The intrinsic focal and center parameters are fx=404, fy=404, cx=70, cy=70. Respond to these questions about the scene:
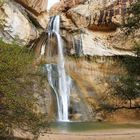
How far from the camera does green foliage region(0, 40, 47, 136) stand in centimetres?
1585

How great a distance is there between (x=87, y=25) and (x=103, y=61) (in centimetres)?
613

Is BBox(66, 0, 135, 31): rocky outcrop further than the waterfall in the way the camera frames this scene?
Yes

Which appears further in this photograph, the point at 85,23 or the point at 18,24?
the point at 85,23

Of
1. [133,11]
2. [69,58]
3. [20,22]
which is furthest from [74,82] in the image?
[133,11]

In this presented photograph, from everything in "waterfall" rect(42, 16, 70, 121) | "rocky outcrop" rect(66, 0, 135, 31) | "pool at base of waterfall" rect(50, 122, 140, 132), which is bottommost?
"pool at base of waterfall" rect(50, 122, 140, 132)

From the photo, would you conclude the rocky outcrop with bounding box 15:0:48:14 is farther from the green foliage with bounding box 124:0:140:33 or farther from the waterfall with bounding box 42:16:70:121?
the green foliage with bounding box 124:0:140:33

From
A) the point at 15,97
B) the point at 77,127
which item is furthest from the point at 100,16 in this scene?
the point at 15,97

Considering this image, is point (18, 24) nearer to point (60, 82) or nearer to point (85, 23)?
point (60, 82)

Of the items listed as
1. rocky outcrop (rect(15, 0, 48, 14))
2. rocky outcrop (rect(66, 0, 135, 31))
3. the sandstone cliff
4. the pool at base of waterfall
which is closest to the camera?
the pool at base of waterfall

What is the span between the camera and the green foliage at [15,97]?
15.9 meters

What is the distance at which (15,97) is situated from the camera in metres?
15.8

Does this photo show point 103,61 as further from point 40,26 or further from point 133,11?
point 133,11

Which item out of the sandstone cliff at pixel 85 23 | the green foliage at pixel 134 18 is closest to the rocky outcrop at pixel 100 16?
the sandstone cliff at pixel 85 23

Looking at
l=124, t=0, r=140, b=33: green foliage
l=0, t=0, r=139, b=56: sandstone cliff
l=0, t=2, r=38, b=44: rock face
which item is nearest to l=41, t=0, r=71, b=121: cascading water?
l=0, t=0, r=139, b=56: sandstone cliff
